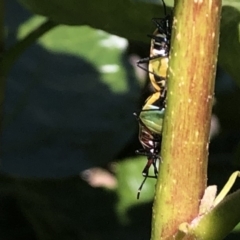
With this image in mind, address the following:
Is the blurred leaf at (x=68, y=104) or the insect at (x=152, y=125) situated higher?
the insect at (x=152, y=125)

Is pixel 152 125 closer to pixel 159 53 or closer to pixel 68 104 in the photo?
pixel 159 53

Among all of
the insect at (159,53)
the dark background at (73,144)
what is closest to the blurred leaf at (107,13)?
the insect at (159,53)

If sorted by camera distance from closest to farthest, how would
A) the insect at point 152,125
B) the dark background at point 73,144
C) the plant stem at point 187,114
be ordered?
the plant stem at point 187,114
the insect at point 152,125
the dark background at point 73,144

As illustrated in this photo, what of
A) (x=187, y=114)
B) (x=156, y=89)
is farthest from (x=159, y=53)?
(x=187, y=114)

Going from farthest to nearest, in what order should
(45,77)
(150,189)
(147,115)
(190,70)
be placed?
(45,77), (150,189), (147,115), (190,70)

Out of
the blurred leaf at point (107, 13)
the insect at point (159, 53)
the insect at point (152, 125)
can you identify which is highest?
the blurred leaf at point (107, 13)

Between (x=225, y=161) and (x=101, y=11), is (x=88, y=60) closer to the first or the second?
(x=225, y=161)

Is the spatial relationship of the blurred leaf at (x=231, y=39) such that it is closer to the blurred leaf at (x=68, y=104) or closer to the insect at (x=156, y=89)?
the insect at (x=156, y=89)

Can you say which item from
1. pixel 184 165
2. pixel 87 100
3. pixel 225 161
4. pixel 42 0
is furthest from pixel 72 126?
pixel 184 165

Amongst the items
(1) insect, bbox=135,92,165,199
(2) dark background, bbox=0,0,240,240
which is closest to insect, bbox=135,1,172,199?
(1) insect, bbox=135,92,165,199

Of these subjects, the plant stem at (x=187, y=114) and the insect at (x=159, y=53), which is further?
the insect at (x=159, y=53)
